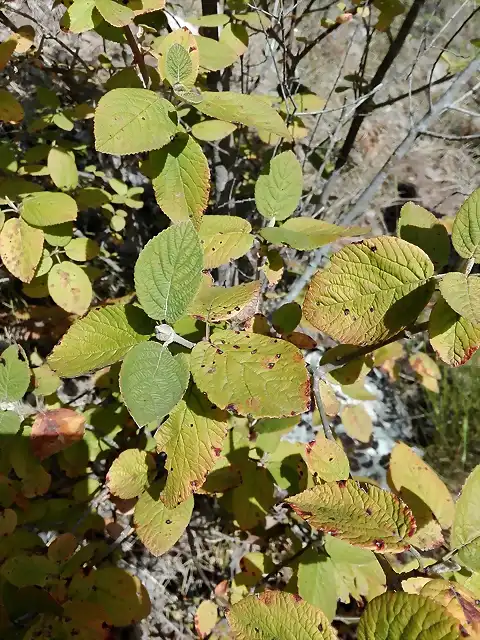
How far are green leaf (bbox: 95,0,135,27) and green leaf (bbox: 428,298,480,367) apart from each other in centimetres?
81

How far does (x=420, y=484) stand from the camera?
46.0 inches

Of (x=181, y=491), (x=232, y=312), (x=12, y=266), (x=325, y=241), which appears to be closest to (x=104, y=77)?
(x=12, y=266)

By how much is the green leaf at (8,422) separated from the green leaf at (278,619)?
0.74 meters

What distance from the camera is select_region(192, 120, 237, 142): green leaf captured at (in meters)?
1.33

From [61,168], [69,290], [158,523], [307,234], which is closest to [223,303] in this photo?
[307,234]

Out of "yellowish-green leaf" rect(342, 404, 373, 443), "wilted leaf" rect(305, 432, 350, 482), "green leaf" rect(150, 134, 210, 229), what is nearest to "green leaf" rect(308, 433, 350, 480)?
"wilted leaf" rect(305, 432, 350, 482)

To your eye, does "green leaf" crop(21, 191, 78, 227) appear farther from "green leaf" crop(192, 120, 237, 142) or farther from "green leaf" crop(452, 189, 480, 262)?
"green leaf" crop(452, 189, 480, 262)

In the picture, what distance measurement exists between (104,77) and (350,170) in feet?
6.30

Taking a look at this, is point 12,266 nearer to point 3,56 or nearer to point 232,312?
point 3,56

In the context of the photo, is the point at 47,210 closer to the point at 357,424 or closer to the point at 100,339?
the point at 100,339

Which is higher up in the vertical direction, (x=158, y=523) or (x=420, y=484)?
(x=420, y=484)

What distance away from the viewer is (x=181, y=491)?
877mm

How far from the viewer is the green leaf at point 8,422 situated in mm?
1215

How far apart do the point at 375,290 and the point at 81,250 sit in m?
1.09
